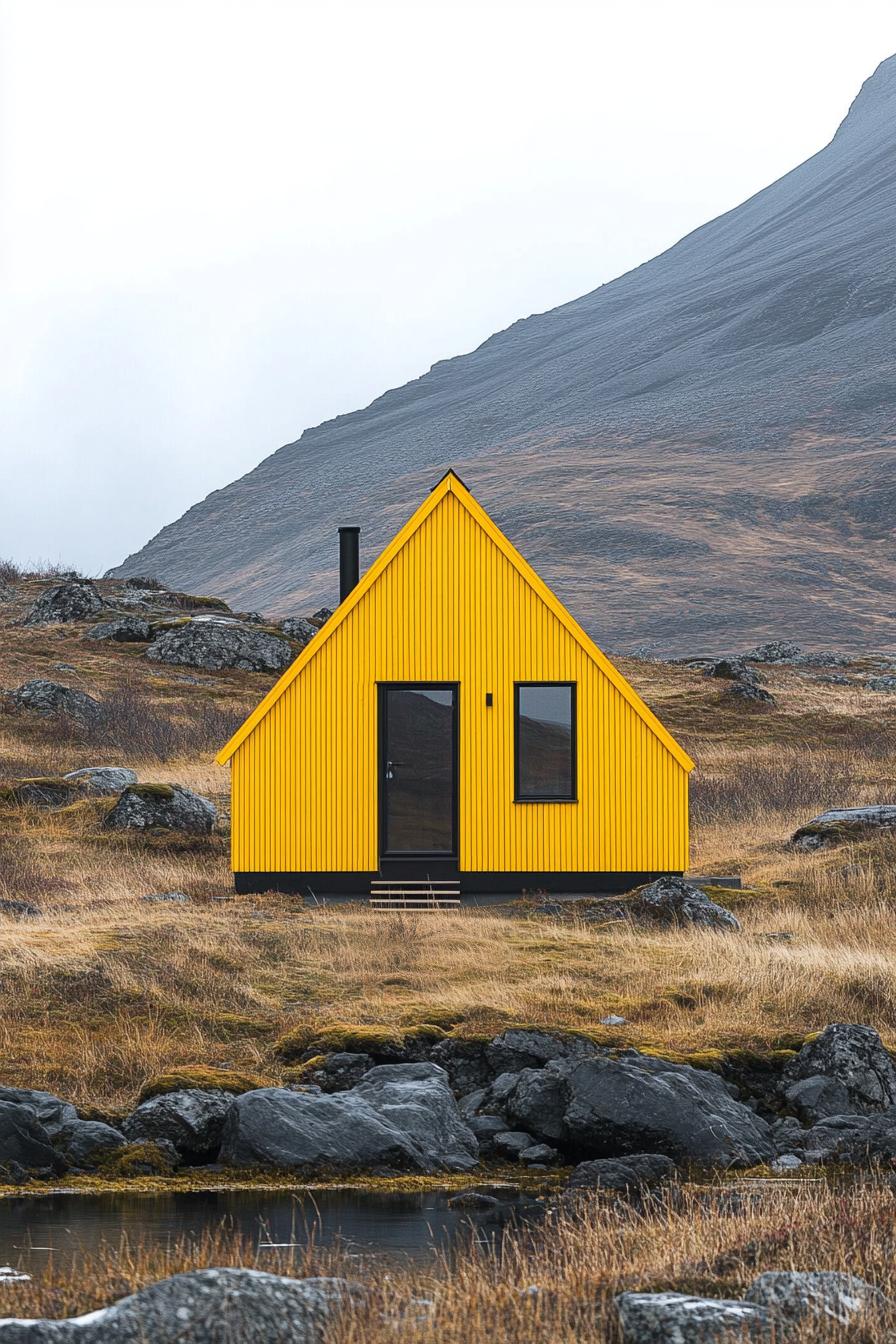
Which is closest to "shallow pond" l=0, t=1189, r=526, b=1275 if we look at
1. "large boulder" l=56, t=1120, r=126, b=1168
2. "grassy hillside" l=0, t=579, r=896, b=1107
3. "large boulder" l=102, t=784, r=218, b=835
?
"large boulder" l=56, t=1120, r=126, b=1168

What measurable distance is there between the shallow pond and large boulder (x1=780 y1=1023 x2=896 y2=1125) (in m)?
3.63

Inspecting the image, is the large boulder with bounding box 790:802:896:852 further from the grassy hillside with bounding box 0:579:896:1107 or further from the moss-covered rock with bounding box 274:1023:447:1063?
the moss-covered rock with bounding box 274:1023:447:1063

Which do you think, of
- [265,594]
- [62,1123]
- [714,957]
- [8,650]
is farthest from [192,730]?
[265,594]

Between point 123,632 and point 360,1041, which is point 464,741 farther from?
point 123,632

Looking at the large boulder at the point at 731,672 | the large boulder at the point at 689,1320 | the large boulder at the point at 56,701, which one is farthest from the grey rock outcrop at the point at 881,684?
the large boulder at the point at 689,1320

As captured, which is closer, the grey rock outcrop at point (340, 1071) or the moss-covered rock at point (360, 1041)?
the grey rock outcrop at point (340, 1071)

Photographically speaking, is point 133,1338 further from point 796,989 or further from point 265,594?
point 265,594

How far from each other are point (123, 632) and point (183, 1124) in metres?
44.2

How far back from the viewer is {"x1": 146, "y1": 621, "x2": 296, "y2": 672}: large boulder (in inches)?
2067

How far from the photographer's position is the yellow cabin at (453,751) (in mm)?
23391

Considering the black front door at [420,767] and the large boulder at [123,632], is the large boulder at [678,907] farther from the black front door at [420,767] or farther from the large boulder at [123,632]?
the large boulder at [123,632]

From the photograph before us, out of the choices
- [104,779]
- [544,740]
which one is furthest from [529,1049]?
[104,779]

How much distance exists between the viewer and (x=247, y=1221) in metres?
10.5

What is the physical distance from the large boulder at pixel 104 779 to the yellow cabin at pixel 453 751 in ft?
24.8
